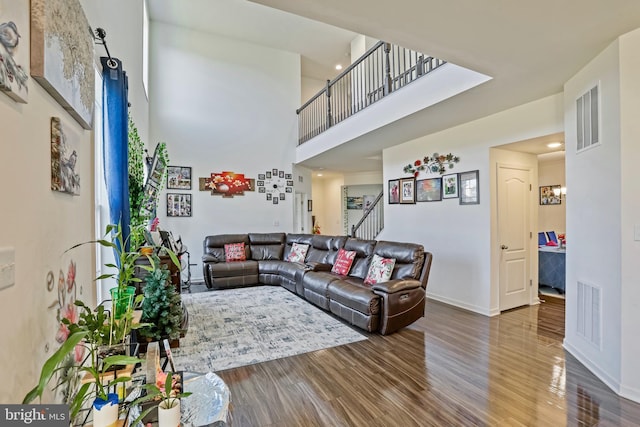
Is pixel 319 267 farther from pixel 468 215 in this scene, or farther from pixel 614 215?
pixel 614 215

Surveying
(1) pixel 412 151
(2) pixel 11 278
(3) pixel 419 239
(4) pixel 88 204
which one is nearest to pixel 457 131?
(1) pixel 412 151

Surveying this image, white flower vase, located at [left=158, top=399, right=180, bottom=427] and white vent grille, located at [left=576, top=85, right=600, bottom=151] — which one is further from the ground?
white vent grille, located at [left=576, top=85, right=600, bottom=151]

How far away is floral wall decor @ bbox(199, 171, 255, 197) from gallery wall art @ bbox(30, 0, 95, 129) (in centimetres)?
482

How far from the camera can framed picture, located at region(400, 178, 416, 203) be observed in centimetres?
504

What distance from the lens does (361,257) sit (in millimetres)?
4539

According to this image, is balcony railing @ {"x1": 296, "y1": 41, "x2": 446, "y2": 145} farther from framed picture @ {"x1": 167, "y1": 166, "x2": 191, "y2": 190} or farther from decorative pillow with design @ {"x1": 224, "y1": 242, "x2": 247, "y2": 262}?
decorative pillow with design @ {"x1": 224, "y1": 242, "x2": 247, "y2": 262}

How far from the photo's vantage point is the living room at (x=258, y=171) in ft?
3.37

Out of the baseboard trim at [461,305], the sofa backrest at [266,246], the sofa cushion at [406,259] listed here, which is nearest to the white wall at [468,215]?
the baseboard trim at [461,305]

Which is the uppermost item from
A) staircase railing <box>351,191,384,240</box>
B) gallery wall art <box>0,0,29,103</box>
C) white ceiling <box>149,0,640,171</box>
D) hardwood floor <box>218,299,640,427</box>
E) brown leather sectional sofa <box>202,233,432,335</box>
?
white ceiling <box>149,0,640,171</box>

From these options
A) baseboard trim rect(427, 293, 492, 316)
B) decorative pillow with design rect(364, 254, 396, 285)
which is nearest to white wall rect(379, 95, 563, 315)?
baseboard trim rect(427, 293, 492, 316)

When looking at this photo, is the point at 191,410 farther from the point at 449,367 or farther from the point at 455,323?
the point at 455,323

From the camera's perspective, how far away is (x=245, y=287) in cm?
555

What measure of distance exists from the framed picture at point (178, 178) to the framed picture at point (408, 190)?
14.4 ft

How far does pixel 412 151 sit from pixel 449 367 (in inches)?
139
